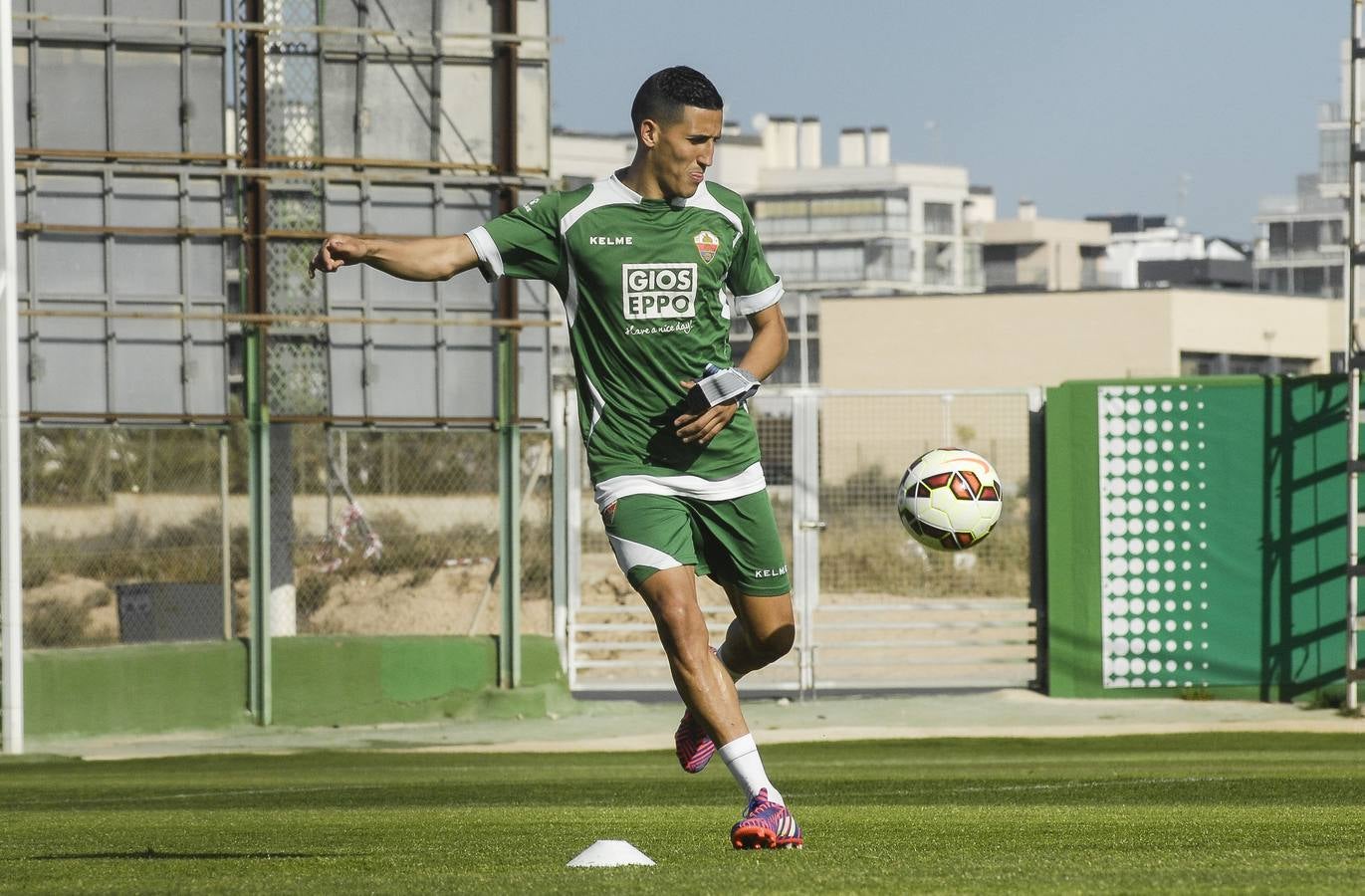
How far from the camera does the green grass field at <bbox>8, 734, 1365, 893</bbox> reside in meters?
5.76

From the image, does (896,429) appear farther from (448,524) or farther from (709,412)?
(709,412)

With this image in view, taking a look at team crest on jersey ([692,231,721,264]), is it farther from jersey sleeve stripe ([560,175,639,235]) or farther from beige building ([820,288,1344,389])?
beige building ([820,288,1344,389])

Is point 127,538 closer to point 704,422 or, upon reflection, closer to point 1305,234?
point 704,422

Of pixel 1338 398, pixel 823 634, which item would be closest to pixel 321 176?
pixel 1338 398

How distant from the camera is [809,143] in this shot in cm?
11644

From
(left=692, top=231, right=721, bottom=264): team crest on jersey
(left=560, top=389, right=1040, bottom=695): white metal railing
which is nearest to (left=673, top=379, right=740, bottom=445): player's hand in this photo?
(left=692, top=231, right=721, bottom=264): team crest on jersey

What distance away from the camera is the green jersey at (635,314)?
6.88m

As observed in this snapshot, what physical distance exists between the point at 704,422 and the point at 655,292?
493 millimetres

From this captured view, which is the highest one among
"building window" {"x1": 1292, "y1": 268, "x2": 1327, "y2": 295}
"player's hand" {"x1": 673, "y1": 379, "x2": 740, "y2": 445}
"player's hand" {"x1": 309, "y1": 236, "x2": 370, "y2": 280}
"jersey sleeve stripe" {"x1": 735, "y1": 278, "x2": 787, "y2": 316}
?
"building window" {"x1": 1292, "y1": 268, "x2": 1327, "y2": 295}

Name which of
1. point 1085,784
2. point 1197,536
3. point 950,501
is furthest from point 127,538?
point 950,501

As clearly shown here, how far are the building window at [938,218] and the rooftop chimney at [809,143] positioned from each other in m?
7.46

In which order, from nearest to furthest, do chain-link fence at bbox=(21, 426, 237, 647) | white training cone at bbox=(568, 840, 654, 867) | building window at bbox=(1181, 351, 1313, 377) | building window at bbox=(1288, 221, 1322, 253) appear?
1. white training cone at bbox=(568, 840, 654, 867)
2. chain-link fence at bbox=(21, 426, 237, 647)
3. building window at bbox=(1181, 351, 1313, 377)
4. building window at bbox=(1288, 221, 1322, 253)

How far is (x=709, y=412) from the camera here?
22.1ft

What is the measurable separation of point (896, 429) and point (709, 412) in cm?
1561
